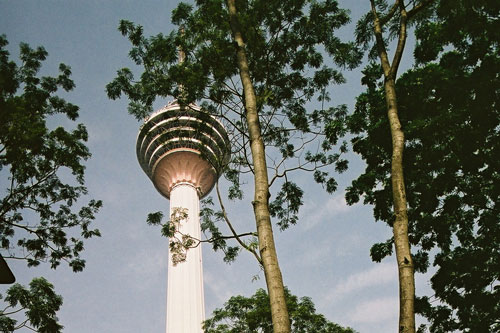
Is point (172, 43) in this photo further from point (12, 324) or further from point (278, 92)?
point (12, 324)

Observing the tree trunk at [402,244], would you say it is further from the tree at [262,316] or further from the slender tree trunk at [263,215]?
the tree at [262,316]

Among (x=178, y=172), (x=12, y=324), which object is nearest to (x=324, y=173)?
(x=12, y=324)

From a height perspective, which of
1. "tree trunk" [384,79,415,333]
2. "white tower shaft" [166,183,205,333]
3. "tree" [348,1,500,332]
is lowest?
"tree trunk" [384,79,415,333]

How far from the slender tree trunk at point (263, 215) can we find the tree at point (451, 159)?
4.79 meters

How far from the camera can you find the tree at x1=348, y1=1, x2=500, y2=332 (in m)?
11.6

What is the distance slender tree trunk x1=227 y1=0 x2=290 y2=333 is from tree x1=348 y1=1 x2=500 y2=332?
4.79 metres

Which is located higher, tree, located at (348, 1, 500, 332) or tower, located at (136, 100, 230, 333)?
tower, located at (136, 100, 230, 333)

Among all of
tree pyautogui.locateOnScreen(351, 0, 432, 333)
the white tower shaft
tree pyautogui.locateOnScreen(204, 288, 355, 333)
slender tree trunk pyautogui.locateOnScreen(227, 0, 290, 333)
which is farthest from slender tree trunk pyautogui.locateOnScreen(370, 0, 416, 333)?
the white tower shaft

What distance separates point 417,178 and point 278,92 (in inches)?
179

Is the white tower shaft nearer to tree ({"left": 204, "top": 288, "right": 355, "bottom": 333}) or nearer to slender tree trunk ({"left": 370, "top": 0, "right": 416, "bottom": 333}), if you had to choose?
tree ({"left": 204, "top": 288, "right": 355, "bottom": 333})

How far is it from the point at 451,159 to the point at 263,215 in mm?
6989

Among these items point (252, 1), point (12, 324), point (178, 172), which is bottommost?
point (12, 324)

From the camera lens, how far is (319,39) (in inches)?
467

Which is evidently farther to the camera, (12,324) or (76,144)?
(76,144)
